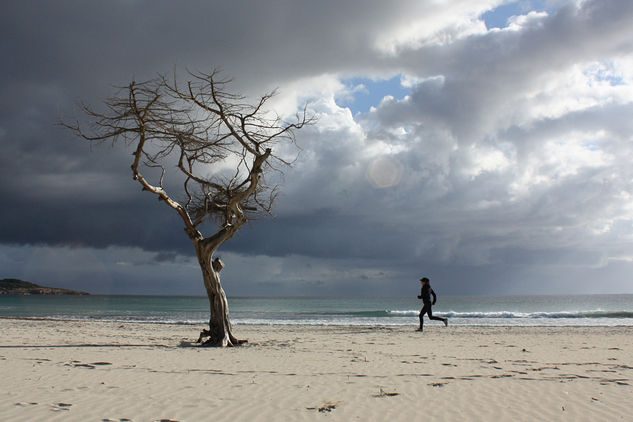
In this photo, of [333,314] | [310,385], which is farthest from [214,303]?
[333,314]

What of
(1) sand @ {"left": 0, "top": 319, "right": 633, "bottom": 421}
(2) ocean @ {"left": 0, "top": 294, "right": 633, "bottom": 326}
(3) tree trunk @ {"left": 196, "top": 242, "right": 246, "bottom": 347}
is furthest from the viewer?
(2) ocean @ {"left": 0, "top": 294, "right": 633, "bottom": 326}

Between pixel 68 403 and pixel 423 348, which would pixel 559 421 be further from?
pixel 423 348

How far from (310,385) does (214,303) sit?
6389 millimetres

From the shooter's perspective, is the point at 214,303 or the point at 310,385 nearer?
the point at 310,385

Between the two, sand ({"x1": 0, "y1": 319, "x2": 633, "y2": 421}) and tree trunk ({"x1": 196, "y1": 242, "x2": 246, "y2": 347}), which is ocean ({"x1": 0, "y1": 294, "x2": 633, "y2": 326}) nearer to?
tree trunk ({"x1": 196, "y1": 242, "x2": 246, "y2": 347})

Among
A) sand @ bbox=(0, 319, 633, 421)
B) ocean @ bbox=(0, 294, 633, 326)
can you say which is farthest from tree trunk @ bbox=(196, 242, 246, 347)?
ocean @ bbox=(0, 294, 633, 326)

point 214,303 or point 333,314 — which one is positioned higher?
point 214,303

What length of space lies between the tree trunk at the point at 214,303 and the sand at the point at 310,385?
0.86m

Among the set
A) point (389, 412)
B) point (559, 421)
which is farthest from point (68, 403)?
point (559, 421)

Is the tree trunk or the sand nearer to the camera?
the sand

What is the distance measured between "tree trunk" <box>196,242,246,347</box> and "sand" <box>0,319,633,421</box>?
861mm

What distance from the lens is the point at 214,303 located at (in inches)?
507

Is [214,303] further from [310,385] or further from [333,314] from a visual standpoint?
[333,314]

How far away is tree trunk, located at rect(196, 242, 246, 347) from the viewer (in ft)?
41.6
